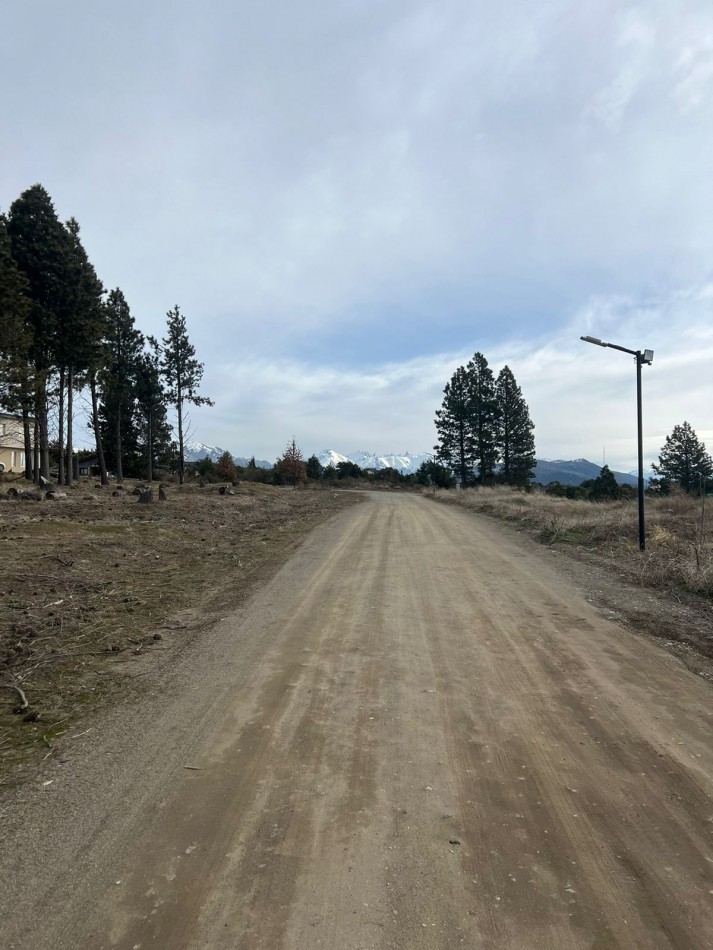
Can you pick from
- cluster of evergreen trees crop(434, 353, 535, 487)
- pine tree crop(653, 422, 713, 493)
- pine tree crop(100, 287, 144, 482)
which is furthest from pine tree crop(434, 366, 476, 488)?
pine tree crop(100, 287, 144, 482)

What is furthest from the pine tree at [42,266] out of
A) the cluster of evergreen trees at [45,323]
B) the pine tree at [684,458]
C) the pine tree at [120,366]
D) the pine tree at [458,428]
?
the pine tree at [684,458]

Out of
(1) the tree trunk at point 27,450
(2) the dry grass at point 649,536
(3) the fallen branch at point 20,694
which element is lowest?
(3) the fallen branch at point 20,694

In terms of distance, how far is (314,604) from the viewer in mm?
7531

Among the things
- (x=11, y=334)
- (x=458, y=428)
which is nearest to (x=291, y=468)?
(x=458, y=428)

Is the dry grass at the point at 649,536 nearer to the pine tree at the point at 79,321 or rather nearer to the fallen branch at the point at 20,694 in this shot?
the fallen branch at the point at 20,694

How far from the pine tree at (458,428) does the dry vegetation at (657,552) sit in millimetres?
36327

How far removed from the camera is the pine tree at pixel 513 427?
55312 millimetres

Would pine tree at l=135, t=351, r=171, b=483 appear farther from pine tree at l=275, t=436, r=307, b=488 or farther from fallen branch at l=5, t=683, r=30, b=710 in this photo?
fallen branch at l=5, t=683, r=30, b=710

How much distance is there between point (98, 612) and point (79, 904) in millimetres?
4958

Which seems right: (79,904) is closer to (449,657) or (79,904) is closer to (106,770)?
(106,770)

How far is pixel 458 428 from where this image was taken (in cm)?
5812

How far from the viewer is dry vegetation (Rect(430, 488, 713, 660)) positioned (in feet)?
22.7

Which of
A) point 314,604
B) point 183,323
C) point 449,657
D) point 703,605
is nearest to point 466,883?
point 449,657

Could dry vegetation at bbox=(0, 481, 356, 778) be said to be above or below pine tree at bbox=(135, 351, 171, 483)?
below
